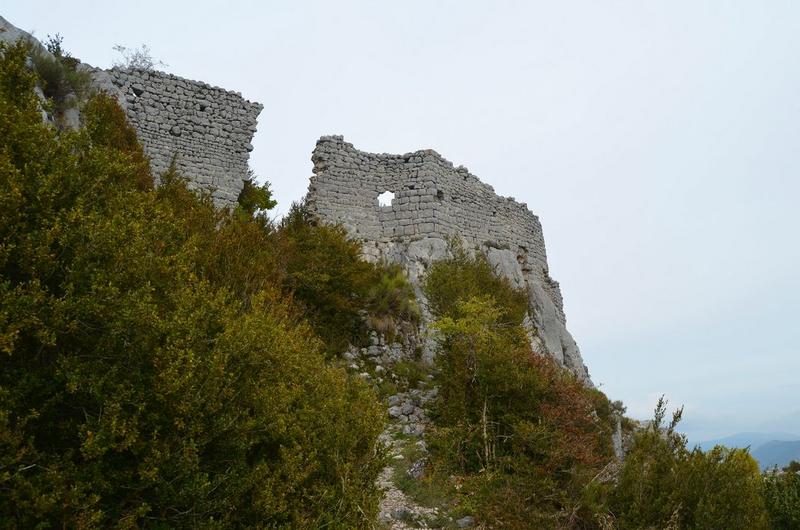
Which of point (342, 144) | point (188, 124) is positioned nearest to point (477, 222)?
point (342, 144)

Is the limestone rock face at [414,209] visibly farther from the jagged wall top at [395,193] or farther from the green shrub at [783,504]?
the green shrub at [783,504]

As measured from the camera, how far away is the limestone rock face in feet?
56.6

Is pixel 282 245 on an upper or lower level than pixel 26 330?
upper

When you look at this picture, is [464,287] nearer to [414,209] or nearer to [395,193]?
[414,209]

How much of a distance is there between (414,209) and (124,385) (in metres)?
14.3

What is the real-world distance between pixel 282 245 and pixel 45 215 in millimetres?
8334

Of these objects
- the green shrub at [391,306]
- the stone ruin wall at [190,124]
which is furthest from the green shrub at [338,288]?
the stone ruin wall at [190,124]

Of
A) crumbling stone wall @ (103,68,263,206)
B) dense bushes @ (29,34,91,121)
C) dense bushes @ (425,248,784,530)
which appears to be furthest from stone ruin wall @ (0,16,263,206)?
dense bushes @ (425,248,784,530)

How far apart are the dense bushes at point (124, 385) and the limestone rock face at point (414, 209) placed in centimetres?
996

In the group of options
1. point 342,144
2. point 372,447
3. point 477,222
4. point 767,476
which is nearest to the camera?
point 372,447

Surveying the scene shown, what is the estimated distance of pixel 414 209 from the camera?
18.1 m

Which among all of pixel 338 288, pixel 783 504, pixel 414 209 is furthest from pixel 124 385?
pixel 414 209

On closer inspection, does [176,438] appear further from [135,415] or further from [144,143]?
[144,143]

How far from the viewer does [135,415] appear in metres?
4.16
